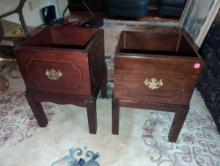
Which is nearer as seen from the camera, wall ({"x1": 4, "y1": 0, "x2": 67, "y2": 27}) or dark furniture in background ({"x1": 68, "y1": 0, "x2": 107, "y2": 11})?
wall ({"x1": 4, "y1": 0, "x2": 67, "y2": 27})

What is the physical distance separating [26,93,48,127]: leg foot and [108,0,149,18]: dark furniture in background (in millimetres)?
2839

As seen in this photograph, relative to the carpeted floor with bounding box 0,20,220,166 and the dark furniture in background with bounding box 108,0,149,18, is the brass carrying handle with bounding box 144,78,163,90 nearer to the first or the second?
the carpeted floor with bounding box 0,20,220,166

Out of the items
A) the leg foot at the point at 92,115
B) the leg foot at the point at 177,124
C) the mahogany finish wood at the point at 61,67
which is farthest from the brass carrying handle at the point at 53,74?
the leg foot at the point at 177,124

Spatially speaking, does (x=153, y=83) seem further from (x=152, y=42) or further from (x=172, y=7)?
(x=172, y=7)

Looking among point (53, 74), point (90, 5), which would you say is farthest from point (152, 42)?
point (90, 5)

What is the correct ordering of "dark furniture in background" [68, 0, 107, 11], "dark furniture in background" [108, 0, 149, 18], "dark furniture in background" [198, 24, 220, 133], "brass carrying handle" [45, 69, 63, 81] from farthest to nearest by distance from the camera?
"dark furniture in background" [68, 0, 107, 11] → "dark furniture in background" [108, 0, 149, 18] → "dark furniture in background" [198, 24, 220, 133] → "brass carrying handle" [45, 69, 63, 81]

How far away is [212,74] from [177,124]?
538 mm

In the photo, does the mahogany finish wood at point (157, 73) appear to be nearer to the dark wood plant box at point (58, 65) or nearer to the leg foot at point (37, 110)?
the dark wood plant box at point (58, 65)

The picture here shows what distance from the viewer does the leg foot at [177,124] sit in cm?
97

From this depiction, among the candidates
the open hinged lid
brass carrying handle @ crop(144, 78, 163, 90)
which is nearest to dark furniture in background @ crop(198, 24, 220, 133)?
the open hinged lid

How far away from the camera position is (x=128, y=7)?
335 centimetres

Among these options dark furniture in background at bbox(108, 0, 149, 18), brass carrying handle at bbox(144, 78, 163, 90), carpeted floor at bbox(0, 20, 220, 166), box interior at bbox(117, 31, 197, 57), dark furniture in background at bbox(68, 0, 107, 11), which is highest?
box interior at bbox(117, 31, 197, 57)

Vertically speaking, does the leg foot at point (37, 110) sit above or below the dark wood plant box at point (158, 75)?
below

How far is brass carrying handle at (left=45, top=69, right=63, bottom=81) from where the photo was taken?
2.99 ft
